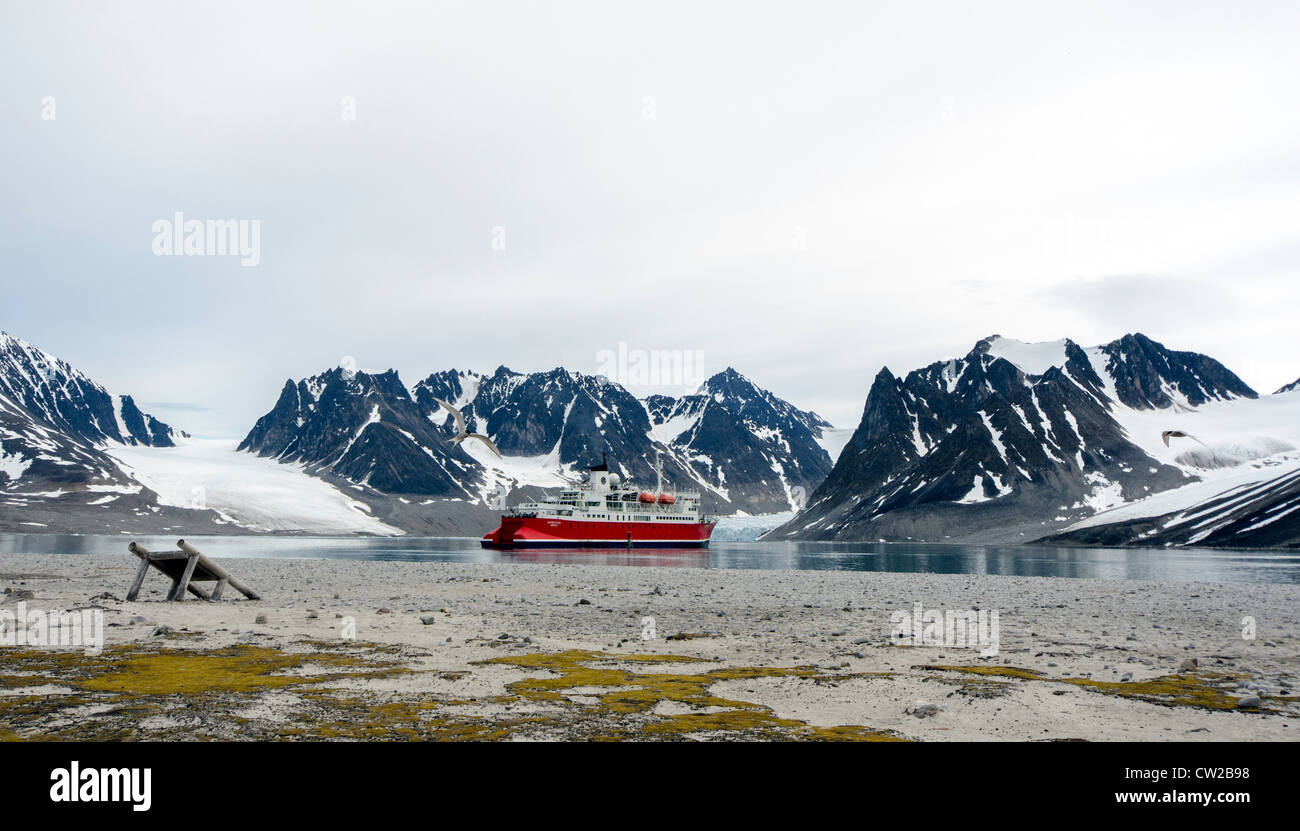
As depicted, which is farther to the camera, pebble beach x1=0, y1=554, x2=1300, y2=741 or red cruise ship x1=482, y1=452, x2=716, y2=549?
red cruise ship x1=482, y1=452, x2=716, y2=549

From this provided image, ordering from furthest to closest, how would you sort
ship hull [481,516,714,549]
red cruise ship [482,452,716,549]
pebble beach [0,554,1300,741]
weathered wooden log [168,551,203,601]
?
red cruise ship [482,452,716,549], ship hull [481,516,714,549], weathered wooden log [168,551,203,601], pebble beach [0,554,1300,741]

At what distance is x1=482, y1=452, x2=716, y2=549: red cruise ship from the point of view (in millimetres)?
135875

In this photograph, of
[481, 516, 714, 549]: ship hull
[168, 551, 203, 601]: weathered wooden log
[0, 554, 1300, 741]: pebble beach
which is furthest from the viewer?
[481, 516, 714, 549]: ship hull

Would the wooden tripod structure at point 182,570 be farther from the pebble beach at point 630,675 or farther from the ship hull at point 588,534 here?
the ship hull at point 588,534

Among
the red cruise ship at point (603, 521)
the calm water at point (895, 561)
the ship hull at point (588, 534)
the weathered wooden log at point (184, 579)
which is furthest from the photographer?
the red cruise ship at point (603, 521)

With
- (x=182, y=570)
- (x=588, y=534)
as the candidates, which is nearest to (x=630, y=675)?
(x=182, y=570)

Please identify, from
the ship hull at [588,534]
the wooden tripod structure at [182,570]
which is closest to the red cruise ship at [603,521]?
the ship hull at [588,534]

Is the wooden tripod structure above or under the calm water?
above

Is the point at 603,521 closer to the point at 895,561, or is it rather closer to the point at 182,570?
the point at 895,561

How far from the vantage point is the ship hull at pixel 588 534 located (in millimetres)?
135125

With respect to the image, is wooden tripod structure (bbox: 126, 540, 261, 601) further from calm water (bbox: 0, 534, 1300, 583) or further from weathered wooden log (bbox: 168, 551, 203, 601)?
calm water (bbox: 0, 534, 1300, 583)

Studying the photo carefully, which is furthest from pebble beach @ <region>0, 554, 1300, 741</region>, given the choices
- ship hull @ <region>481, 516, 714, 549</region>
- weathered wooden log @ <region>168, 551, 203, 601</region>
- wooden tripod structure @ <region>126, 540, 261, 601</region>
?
ship hull @ <region>481, 516, 714, 549</region>

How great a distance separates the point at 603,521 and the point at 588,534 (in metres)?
4.30
